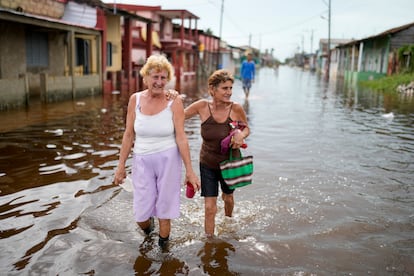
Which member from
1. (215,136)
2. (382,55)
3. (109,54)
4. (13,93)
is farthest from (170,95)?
(382,55)

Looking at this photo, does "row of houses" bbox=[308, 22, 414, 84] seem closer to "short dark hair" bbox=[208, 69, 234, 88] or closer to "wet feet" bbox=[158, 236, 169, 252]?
"short dark hair" bbox=[208, 69, 234, 88]

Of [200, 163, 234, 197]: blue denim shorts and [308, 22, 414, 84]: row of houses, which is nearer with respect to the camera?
[200, 163, 234, 197]: blue denim shorts

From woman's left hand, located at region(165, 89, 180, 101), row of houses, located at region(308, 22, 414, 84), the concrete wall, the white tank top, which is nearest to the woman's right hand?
the white tank top

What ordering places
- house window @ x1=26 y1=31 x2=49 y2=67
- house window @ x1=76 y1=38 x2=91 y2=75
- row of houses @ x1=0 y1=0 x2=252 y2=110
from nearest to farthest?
row of houses @ x1=0 y1=0 x2=252 y2=110 → house window @ x1=26 y1=31 x2=49 y2=67 → house window @ x1=76 y1=38 x2=91 y2=75

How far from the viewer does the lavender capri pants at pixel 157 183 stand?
361 centimetres

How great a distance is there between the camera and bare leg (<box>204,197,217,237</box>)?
13.5 ft

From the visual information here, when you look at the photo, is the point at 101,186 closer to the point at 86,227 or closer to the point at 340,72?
the point at 86,227

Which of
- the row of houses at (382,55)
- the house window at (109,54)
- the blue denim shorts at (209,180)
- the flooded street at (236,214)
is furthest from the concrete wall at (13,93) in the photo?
the row of houses at (382,55)

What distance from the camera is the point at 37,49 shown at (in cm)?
1731

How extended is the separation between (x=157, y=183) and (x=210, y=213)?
76cm

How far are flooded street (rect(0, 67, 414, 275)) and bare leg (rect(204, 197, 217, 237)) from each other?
107mm

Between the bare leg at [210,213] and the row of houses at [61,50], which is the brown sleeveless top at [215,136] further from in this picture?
the row of houses at [61,50]

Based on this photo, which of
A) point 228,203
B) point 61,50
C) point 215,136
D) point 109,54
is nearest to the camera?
point 215,136

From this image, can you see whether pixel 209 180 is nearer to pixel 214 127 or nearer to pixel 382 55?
pixel 214 127
